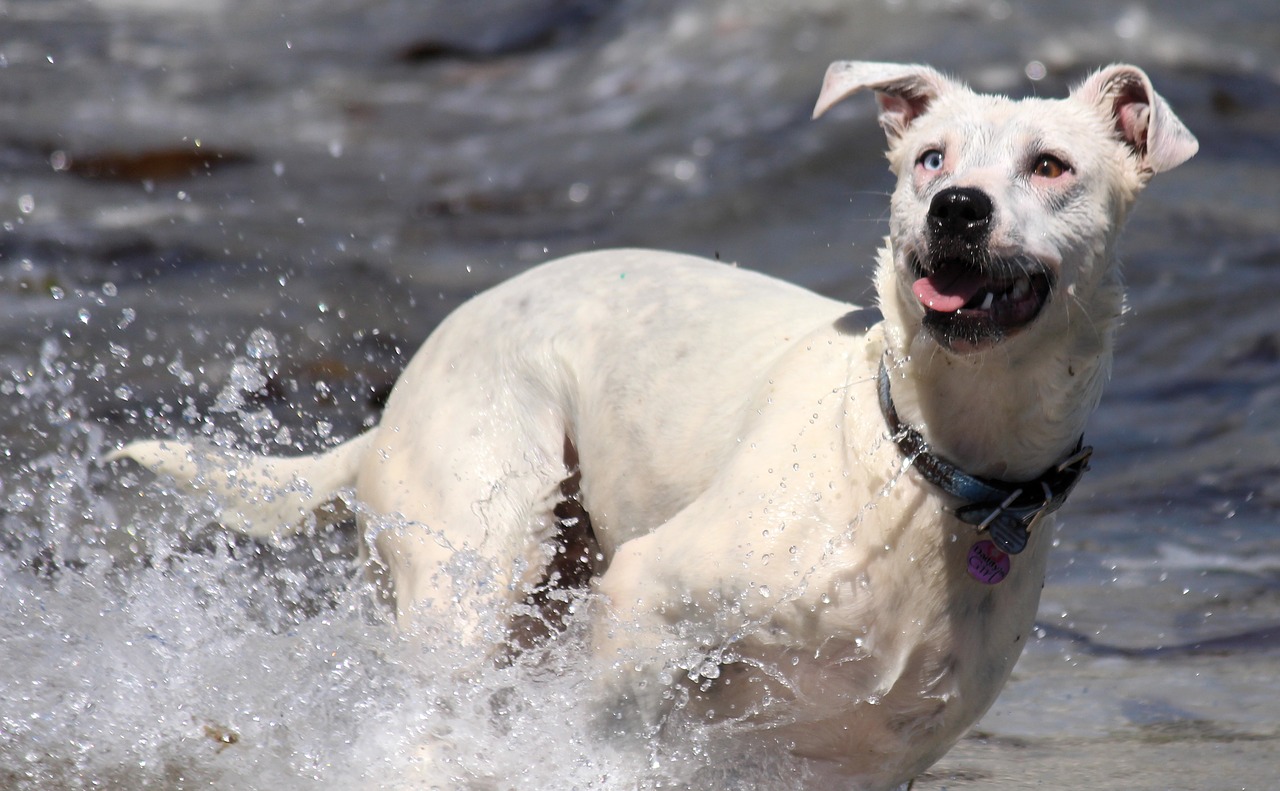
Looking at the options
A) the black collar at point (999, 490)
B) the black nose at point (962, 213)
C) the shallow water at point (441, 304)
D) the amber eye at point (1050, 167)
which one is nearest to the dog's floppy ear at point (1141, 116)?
the amber eye at point (1050, 167)

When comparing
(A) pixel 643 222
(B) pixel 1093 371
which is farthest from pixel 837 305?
(A) pixel 643 222

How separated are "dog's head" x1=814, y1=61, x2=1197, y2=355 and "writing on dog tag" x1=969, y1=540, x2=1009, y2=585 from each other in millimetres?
469

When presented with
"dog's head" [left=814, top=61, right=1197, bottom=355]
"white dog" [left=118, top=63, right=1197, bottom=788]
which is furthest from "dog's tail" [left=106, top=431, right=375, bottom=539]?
"dog's head" [left=814, top=61, right=1197, bottom=355]

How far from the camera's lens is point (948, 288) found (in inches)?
123

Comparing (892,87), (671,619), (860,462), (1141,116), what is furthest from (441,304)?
(1141,116)

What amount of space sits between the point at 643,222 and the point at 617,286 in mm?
6913

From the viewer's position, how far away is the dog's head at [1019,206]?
3064mm

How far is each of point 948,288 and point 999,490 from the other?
45 centimetres

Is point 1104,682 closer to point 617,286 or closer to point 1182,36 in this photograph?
point 617,286

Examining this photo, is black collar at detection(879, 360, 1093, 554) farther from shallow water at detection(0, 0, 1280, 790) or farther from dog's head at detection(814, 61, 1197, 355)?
shallow water at detection(0, 0, 1280, 790)

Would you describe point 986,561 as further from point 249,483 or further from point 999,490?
point 249,483

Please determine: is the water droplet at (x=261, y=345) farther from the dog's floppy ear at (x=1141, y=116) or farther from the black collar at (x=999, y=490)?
the dog's floppy ear at (x=1141, y=116)

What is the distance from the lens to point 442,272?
32.5ft

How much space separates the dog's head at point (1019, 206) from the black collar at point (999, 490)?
0.88ft
